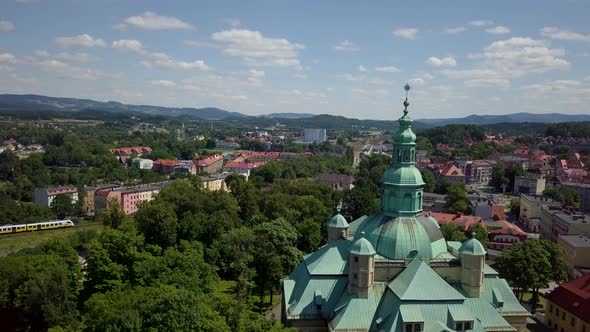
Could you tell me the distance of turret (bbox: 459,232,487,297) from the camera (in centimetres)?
3225

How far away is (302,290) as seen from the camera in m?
34.0

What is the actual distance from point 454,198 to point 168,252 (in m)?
67.4

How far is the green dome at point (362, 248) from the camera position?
1227 inches

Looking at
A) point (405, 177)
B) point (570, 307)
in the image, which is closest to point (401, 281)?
point (405, 177)

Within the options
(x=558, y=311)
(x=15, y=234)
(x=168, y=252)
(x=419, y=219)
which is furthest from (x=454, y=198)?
(x=15, y=234)

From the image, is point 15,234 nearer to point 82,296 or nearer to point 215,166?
point 82,296

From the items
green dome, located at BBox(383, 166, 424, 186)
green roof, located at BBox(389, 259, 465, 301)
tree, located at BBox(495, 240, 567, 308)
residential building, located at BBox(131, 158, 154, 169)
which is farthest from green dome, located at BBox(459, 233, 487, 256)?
residential building, located at BBox(131, 158, 154, 169)

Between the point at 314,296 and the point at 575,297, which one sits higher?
the point at 314,296

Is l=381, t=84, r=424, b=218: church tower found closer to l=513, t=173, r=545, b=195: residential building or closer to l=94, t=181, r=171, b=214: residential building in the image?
l=94, t=181, r=171, b=214: residential building

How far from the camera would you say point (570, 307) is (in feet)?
129

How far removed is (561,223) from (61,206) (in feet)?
321

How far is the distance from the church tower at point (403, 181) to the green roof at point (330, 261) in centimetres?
463

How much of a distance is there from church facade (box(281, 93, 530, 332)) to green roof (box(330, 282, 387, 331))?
0.21ft

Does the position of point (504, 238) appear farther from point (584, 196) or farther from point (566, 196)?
point (584, 196)
